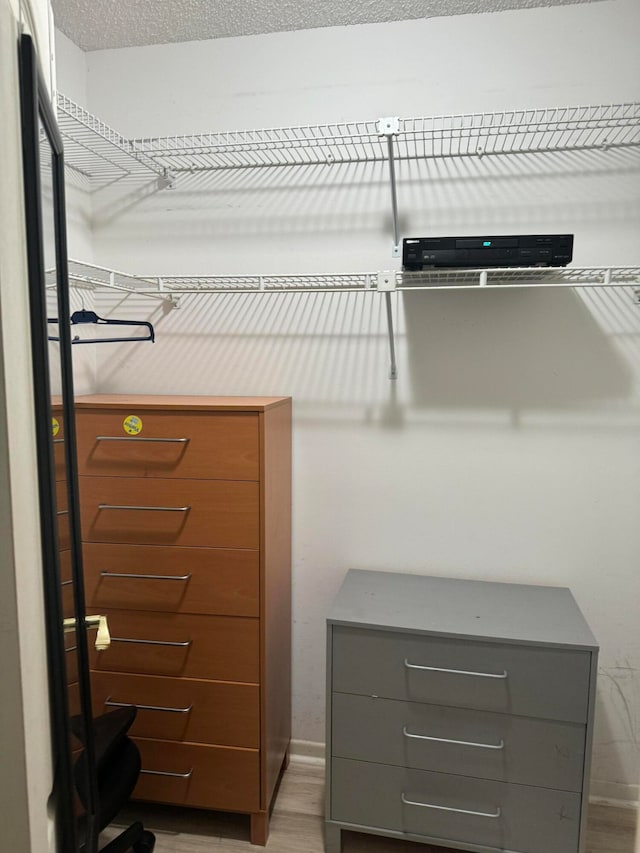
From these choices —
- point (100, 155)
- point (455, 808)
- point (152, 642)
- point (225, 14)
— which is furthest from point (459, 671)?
point (225, 14)

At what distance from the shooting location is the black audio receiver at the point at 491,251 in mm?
1564

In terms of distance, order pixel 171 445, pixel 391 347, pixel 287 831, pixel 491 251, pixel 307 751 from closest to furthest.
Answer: pixel 491 251 < pixel 171 445 < pixel 287 831 < pixel 391 347 < pixel 307 751

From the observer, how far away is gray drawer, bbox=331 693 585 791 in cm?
158

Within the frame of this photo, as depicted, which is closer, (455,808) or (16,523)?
(16,523)

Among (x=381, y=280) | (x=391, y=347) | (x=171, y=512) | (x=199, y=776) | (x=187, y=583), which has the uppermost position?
(x=381, y=280)

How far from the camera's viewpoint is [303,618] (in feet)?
7.13

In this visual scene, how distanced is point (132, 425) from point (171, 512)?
294 millimetres

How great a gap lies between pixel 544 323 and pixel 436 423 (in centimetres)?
49

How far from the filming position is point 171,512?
1.76m

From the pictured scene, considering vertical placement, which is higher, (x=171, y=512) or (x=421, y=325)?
(x=421, y=325)

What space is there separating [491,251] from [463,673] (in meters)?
1.20

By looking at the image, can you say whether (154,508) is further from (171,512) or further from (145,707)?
(145,707)

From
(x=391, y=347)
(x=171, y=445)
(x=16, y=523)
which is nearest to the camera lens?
(x=16, y=523)

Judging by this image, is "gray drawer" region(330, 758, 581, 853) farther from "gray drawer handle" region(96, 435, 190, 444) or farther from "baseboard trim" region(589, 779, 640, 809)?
"gray drawer handle" region(96, 435, 190, 444)
